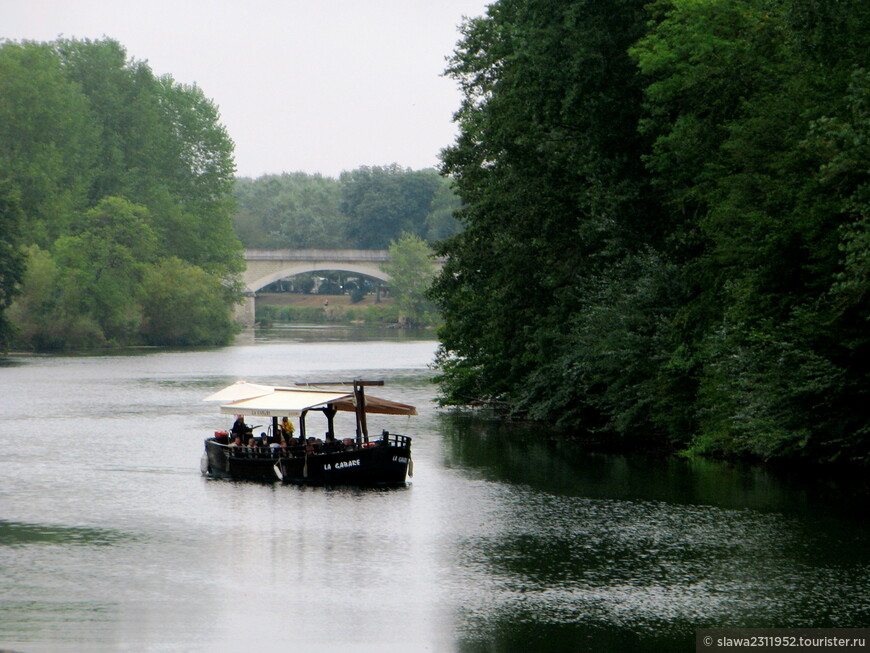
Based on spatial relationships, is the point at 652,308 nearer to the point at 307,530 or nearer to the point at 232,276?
the point at 307,530

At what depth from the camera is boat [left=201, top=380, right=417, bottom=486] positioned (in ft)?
109

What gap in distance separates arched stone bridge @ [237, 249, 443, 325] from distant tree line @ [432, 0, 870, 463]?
282ft

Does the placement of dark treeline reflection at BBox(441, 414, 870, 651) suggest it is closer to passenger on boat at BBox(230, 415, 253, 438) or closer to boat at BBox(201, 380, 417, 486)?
boat at BBox(201, 380, 417, 486)

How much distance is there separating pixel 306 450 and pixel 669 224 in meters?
12.9

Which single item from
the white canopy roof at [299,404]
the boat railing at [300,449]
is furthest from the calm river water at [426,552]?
the white canopy roof at [299,404]

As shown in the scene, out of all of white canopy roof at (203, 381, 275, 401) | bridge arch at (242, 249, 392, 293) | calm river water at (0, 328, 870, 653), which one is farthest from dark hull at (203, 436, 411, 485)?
bridge arch at (242, 249, 392, 293)

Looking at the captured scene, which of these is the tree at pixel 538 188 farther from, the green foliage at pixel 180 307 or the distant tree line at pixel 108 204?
the green foliage at pixel 180 307

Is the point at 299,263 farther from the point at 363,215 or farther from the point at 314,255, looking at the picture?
the point at 363,215

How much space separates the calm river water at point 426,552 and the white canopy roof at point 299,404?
2.00m

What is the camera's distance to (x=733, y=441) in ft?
112

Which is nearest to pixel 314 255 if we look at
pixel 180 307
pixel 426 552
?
pixel 180 307

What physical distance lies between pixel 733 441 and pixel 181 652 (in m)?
19.6

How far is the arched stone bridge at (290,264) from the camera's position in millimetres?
136500

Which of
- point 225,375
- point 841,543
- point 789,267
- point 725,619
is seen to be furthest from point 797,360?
point 225,375
